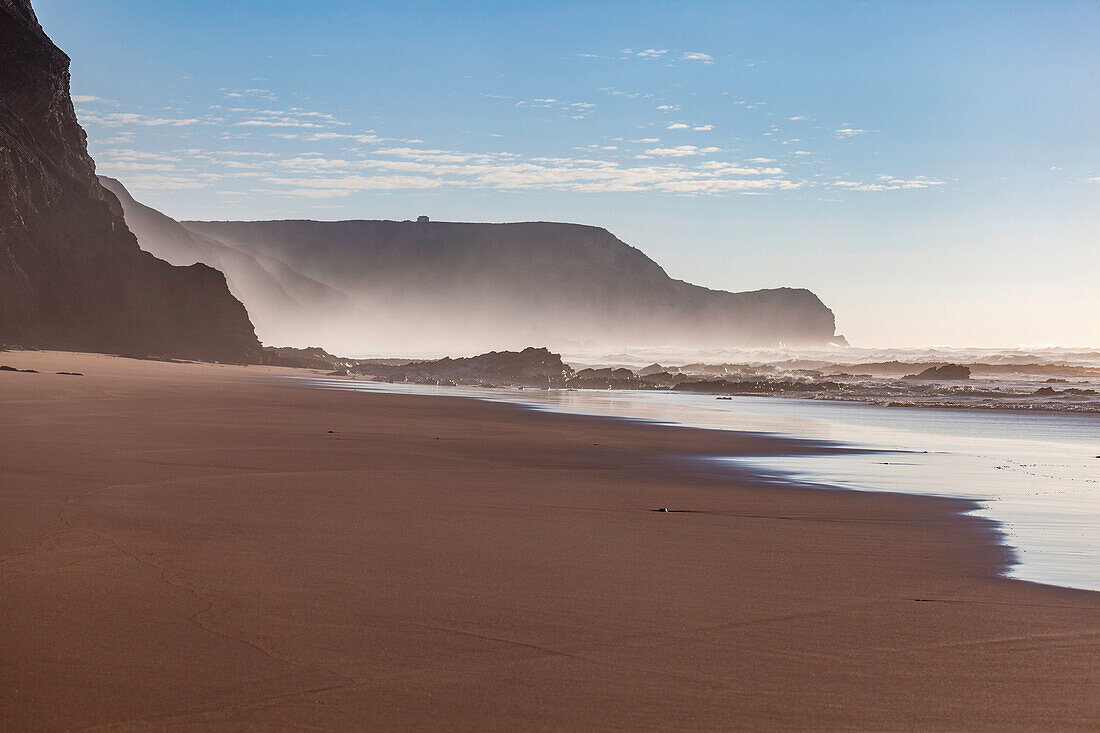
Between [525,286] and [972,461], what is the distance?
109639 millimetres

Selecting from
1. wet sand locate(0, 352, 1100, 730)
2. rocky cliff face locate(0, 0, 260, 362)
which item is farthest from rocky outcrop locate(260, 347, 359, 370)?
wet sand locate(0, 352, 1100, 730)

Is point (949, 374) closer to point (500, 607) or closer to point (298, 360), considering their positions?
point (298, 360)

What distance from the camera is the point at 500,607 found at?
11.3 feet

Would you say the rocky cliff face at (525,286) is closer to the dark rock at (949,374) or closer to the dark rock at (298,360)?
the dark rock at (298,360)

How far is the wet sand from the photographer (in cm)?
253

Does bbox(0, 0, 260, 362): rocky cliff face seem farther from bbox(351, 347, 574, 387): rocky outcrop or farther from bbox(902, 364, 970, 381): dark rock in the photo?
bbox(902, 364, 970, 381): dark rock

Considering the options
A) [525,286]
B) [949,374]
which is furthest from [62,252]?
[525,286]

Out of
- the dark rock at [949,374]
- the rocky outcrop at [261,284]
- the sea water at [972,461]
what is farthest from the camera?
the rocky outcrop at [261,284]

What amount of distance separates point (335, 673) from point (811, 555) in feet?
8.85

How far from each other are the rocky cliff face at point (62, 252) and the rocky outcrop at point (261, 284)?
2691 cm

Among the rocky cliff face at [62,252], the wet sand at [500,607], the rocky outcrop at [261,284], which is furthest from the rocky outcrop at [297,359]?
the wet sand at [500,607]

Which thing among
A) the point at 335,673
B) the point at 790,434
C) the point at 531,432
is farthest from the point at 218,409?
the point at 335,673

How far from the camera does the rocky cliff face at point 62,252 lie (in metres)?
27.4

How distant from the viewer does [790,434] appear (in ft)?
43.0
